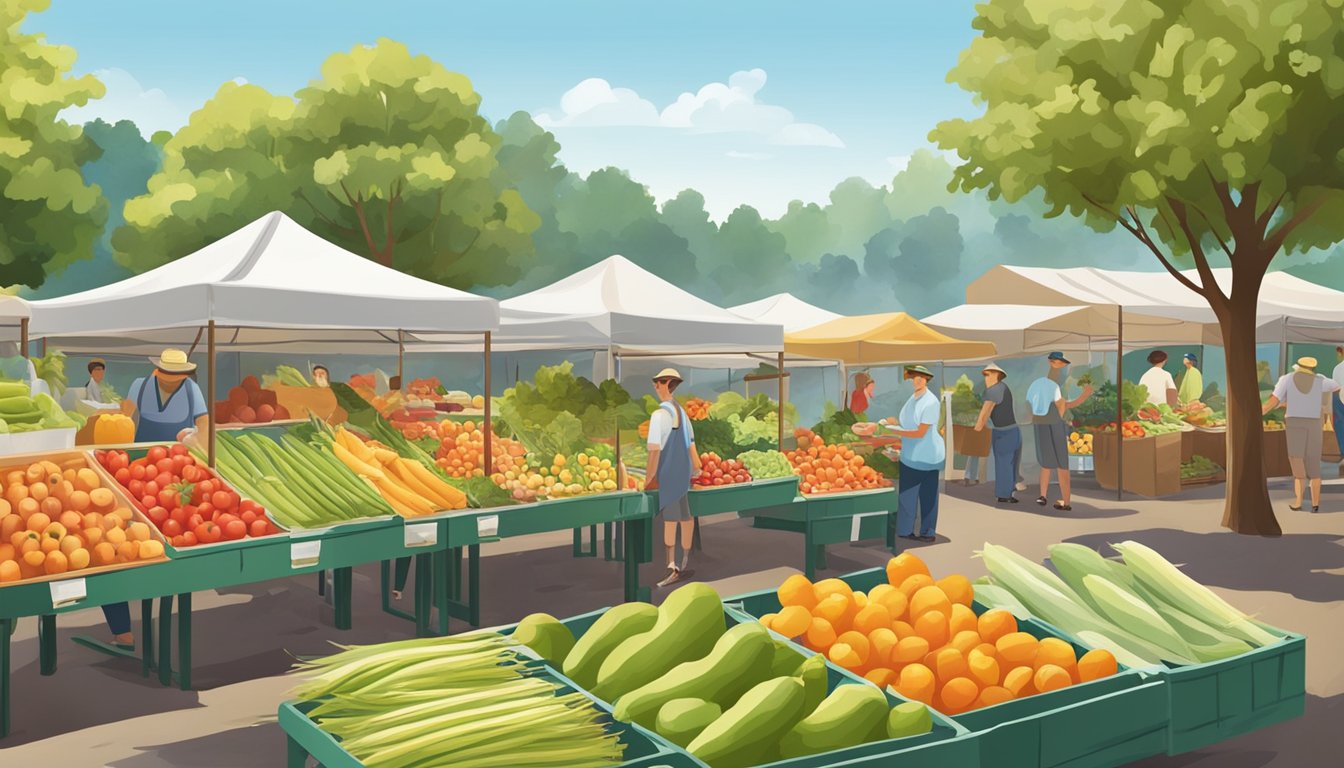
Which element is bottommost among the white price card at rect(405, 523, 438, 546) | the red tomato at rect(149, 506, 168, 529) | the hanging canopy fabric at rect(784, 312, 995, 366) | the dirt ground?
the dirt ground

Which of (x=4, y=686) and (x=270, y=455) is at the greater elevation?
(x=270, y=455)

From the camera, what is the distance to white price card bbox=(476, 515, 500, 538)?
21.6ft

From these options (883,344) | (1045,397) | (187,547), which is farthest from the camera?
(883,344)

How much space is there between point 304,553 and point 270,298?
1.47m

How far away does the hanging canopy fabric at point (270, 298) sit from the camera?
5.93 meters

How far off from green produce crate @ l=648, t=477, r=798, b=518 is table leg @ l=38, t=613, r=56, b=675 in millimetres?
3775

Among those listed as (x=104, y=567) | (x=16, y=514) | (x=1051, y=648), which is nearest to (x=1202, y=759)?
(x=1051, y=648)

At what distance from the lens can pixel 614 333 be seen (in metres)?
8.40

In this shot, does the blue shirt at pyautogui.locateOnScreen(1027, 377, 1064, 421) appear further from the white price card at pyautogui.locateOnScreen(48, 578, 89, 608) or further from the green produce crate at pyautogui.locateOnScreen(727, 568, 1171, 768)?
the white price card at pyautogui.locateOnScreen(48, 578, 89, 608)

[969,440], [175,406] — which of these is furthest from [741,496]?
[969,440]

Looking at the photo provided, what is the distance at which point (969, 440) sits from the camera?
584 inches

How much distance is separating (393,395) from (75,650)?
10.7 feet

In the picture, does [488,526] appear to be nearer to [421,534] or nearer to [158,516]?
[421,534]

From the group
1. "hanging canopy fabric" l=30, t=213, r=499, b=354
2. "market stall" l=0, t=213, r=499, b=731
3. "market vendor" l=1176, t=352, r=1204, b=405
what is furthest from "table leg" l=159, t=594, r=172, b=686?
"market vendor" l=1176, t=352, r=1204, b=405
